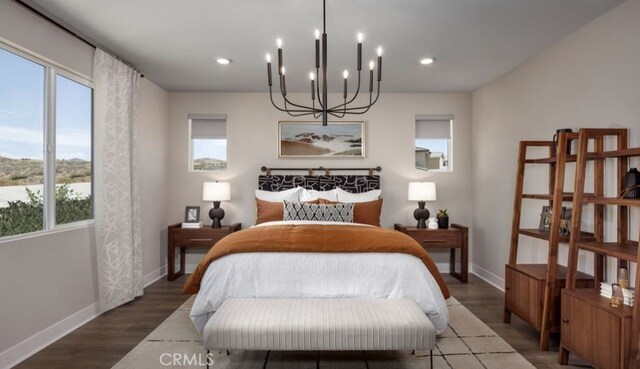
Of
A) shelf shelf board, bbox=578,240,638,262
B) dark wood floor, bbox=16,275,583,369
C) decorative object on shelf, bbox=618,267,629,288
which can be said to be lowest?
dark wood floor, bbox=16,275,583,369

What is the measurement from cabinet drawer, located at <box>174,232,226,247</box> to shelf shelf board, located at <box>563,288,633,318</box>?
3511 mm

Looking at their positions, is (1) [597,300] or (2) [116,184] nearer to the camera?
(1) [597,300]

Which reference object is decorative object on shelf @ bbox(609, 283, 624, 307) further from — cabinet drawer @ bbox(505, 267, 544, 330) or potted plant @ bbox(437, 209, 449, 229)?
potted plant @ bbox(437, 209, 449, 229)

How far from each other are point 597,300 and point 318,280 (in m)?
1.73

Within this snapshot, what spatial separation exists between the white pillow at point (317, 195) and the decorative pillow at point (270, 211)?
151 mm

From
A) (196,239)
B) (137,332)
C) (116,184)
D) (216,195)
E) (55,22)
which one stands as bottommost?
(137,332)

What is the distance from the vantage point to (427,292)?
2580mm

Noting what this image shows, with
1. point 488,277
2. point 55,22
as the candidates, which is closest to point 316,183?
point 488,277

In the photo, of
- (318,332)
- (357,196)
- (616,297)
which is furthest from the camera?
(357,196)

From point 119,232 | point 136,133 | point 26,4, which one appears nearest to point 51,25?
point 26,4

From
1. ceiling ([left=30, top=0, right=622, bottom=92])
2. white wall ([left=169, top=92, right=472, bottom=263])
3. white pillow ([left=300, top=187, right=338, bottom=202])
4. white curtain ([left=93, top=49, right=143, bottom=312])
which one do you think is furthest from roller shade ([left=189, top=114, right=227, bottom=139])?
white pillow ([left=300, top=187, right=338, bottom=202])

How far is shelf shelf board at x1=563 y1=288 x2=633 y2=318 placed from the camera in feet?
6.72

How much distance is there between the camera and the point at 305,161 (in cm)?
511

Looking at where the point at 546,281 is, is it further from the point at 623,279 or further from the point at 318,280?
the point at 318,280
